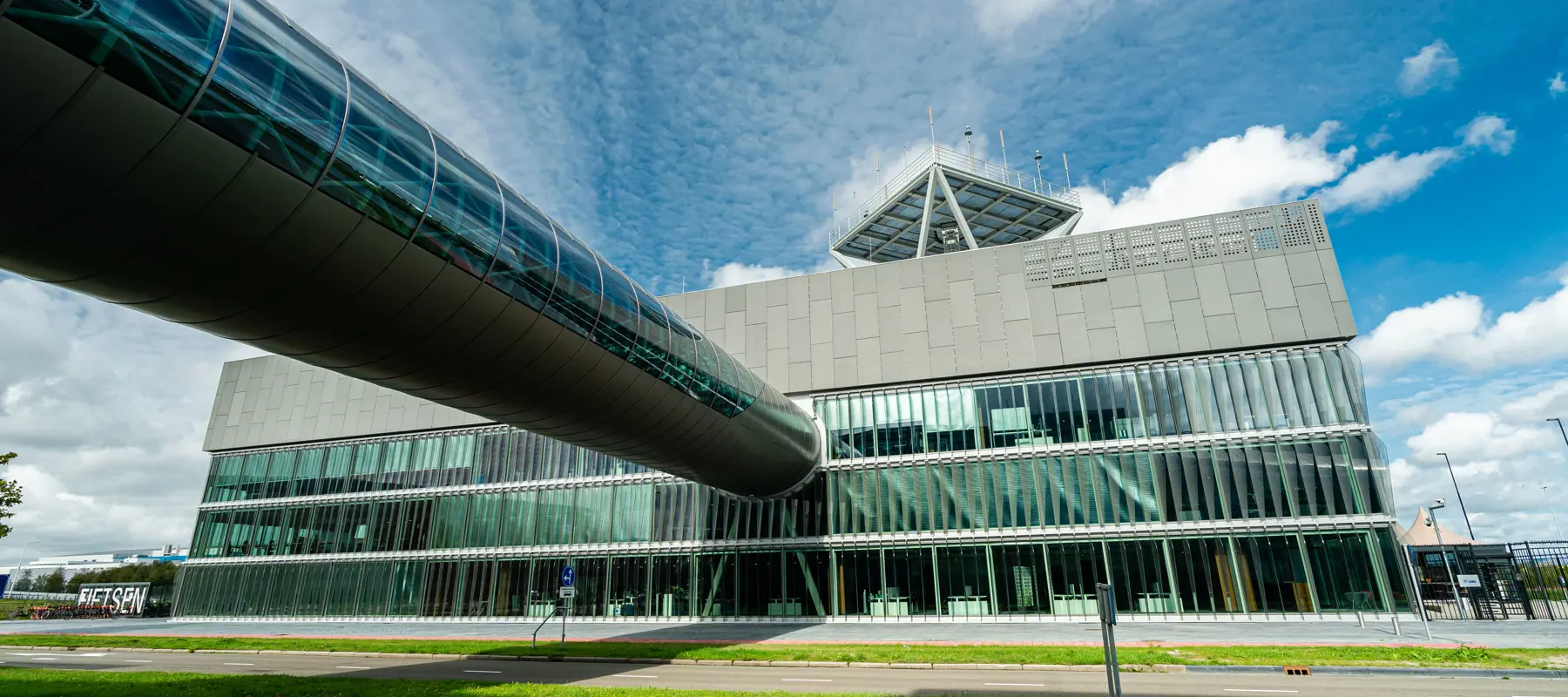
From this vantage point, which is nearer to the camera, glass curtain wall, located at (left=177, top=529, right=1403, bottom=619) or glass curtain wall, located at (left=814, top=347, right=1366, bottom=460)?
glass curtain wall, located at (left=177, top=529, right=1403, bottom=619)

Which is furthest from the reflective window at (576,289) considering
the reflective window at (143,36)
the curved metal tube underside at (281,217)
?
the reflective window at (143,36)

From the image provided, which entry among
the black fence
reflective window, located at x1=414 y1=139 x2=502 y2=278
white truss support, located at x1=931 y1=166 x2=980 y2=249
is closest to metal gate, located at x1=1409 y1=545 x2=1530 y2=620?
the black fence

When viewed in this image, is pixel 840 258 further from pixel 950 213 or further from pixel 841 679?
pixel 841 679

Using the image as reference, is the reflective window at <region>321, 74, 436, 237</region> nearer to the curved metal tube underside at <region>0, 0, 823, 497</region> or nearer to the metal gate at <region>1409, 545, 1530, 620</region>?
the curved metal tube underside at <region>0, 0, 823, 497</region>

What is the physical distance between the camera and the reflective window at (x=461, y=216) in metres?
11.3

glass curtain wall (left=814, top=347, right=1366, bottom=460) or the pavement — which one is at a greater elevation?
glass curtain wall (left=814, top=347, right=1366, bottom=460)

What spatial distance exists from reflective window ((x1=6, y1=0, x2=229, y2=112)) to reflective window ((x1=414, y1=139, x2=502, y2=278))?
344cm

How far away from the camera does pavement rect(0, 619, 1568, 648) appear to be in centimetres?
2047

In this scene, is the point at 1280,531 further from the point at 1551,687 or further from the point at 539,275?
the point at 539,275

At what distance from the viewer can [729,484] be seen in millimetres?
28828

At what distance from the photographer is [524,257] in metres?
13.1

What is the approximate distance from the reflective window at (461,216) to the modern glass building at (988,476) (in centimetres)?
2429

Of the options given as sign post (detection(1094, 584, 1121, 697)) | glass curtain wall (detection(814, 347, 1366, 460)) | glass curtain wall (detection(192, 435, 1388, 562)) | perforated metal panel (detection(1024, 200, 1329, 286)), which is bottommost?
sign post (detection(1094, 584, 1121, 697))

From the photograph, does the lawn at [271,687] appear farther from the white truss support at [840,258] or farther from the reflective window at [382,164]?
the white truss support at [840,258]
